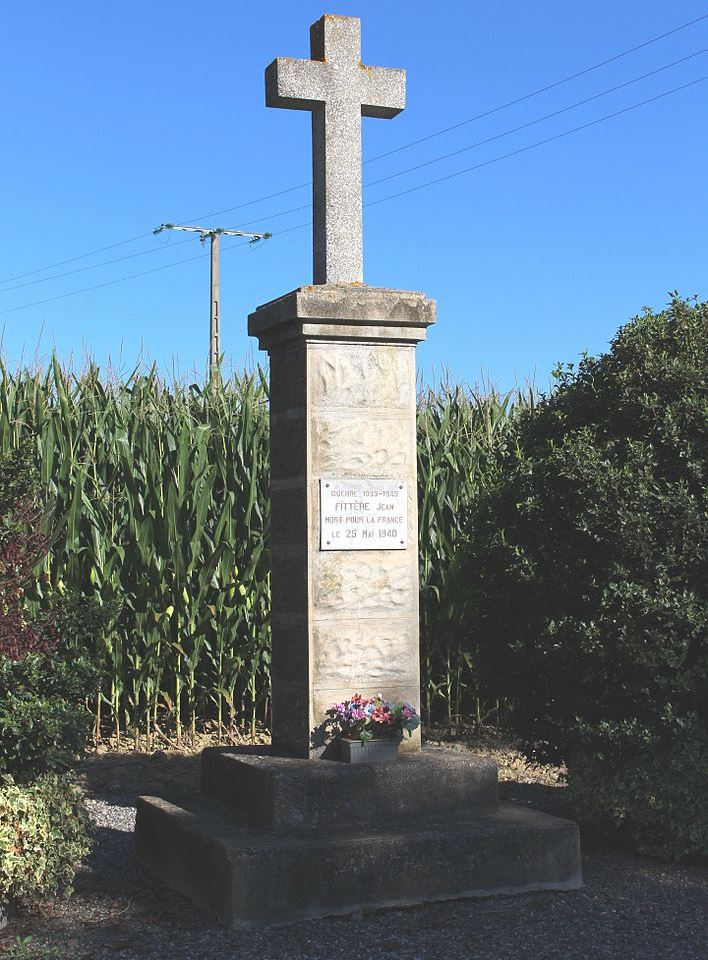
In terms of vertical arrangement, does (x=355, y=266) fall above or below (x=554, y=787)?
above

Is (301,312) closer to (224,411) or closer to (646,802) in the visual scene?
(646,802)

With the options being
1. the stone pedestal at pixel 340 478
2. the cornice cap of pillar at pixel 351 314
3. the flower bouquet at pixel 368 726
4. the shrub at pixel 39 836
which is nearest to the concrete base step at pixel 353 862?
the flower bouquet at pixel 368 726

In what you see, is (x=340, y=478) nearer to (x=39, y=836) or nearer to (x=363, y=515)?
(x=363, y=515)

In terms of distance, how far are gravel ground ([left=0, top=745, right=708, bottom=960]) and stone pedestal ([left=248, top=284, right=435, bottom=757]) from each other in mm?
1070

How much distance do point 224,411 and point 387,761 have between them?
476cm

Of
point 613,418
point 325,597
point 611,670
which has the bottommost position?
point 611,670

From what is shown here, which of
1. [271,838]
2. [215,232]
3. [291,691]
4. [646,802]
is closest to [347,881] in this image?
[271,838]

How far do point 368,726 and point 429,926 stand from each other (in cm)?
109

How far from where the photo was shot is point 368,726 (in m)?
5.98

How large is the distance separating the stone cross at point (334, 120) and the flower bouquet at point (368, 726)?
2345 millimetres

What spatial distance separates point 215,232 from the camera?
102 ft

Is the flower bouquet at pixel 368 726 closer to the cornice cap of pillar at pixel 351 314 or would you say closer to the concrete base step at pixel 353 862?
the concrete base step at pixel 353 862

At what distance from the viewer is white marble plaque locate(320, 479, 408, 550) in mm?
6070

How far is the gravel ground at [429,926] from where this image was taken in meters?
4.97
